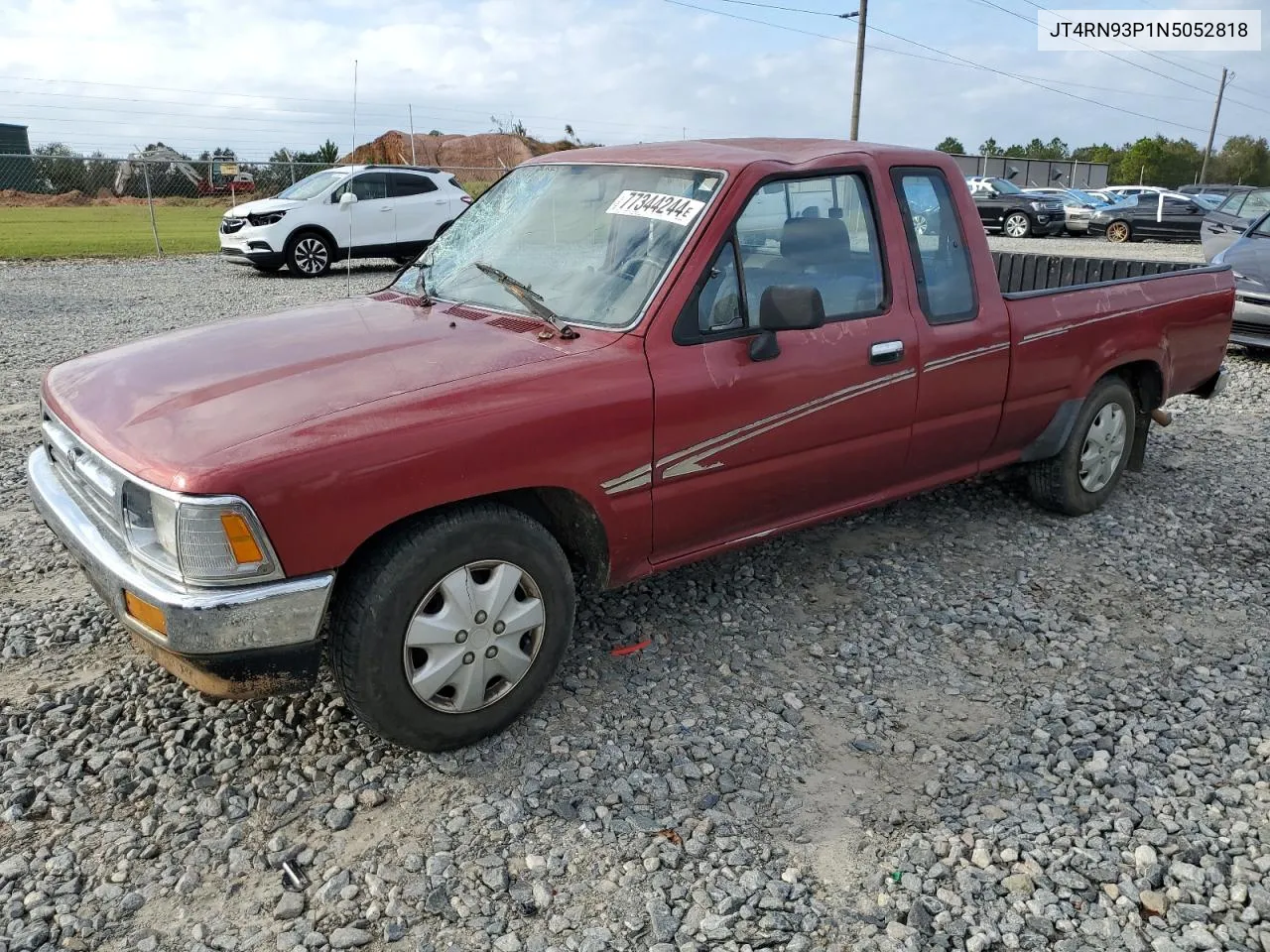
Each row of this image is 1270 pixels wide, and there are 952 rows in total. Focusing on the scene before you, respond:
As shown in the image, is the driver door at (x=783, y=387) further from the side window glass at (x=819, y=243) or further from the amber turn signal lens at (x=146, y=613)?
the amber turn signal lens at (x=146, y=613)

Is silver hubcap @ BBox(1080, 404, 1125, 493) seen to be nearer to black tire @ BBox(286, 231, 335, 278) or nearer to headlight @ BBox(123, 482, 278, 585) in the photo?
headlight @ BBox(123, 482, 278, 585)

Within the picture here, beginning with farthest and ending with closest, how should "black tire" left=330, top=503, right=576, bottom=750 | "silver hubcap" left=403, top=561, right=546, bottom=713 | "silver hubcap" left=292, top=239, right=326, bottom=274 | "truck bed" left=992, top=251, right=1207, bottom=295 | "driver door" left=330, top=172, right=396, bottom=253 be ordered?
1. "driver door" left=330, top=172, right=396, bottom=253
2. "silver hubcap" left=292, top=239, right=326, bottom=274
3. "truck bed" left=992, top=251, right=1207, bottom=295
4. "silver hubcap" left=403, top=561, right=546, bottom=713
5. "black tire" left=330, top=503, right=576, bottom=750

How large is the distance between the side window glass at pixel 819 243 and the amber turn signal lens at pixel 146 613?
7.02 ft

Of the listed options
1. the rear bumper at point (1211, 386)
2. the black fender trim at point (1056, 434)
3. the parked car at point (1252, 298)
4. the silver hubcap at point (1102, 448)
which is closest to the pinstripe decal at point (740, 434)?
the black fender trim at point (1056, 434)

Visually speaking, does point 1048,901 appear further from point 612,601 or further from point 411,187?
point 411,187

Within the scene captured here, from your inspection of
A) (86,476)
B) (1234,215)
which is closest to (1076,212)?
(1234,215)

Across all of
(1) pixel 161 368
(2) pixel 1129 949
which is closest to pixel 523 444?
(1) pixel 161 368

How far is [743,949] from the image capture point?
248 centimetres

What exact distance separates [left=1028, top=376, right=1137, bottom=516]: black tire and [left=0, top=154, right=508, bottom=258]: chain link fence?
15.1 metres

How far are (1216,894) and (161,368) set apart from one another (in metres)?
3.51

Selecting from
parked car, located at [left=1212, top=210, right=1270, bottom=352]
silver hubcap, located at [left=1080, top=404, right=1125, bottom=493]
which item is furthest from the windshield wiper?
parked car, located at [left=1212, top=210, right=1270, bottom=352]

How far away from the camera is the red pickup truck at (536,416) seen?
2740 mm

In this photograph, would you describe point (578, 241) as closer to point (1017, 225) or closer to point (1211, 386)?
point (1211, 386)

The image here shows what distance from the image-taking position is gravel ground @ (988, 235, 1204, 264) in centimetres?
2088
